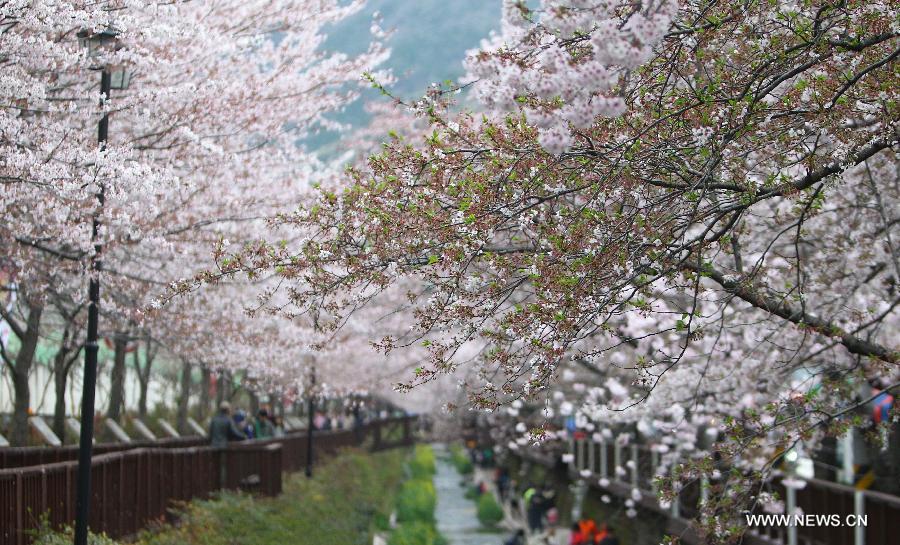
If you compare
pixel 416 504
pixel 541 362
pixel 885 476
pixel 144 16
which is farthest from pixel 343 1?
pixel 416 504

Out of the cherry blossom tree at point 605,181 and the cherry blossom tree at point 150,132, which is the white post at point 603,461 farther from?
the cherry blossom tree at point 605,181

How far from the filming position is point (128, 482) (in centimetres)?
1295

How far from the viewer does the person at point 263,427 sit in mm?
26266

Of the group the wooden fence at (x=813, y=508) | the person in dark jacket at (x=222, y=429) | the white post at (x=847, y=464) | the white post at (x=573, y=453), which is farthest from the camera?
the white post at (x=573, y=453)

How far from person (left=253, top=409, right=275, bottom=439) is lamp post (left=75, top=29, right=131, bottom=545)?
16.2 meters

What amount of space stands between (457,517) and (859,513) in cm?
3463

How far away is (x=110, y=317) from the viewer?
1486 centimetres

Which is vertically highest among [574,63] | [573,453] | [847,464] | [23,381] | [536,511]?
[574,63]

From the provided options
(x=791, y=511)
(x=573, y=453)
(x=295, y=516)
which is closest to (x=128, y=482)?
(x=295, y=516)

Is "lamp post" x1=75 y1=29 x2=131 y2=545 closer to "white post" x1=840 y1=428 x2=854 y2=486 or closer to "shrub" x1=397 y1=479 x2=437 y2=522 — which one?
"white post" x1=840 y1=428 x2=854 y2=486

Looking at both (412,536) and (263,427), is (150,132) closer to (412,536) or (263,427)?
(412,536)

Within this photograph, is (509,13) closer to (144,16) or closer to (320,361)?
(144,16)

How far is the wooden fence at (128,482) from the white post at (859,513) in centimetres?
803

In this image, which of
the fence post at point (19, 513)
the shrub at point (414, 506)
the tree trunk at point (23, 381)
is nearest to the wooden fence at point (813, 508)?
the fence post at point (19, 513)
